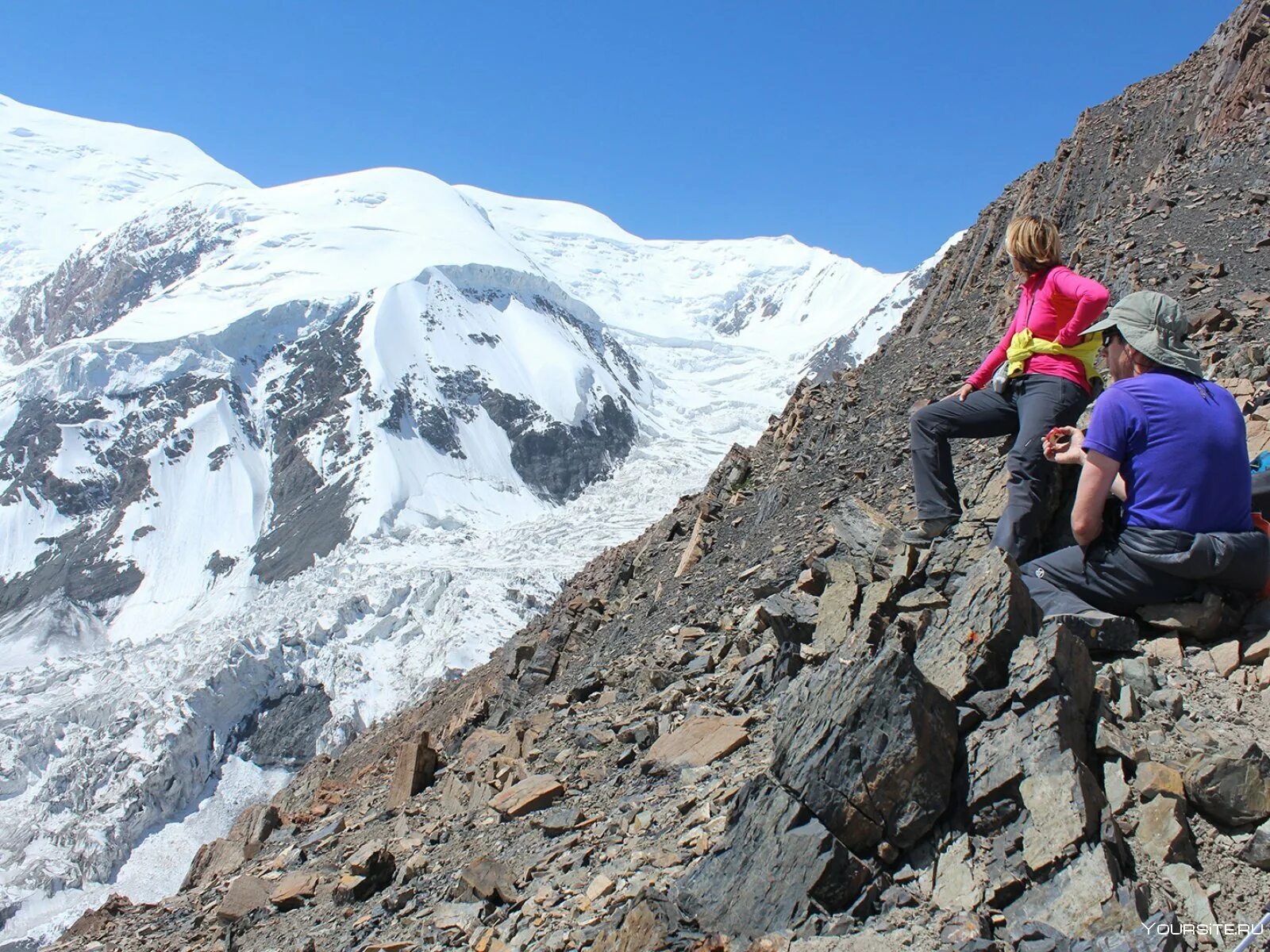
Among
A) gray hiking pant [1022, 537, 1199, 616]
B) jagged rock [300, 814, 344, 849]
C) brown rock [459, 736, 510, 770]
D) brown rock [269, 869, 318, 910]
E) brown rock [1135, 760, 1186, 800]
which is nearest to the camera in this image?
brown rock [1135, 760, 1186, 800]

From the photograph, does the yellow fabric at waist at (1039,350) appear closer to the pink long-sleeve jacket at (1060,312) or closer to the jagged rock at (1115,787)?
the pink long-sleeve jacket at (1060,312)

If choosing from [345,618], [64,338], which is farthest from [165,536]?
[64,338]

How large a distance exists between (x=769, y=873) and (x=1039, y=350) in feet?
11.3

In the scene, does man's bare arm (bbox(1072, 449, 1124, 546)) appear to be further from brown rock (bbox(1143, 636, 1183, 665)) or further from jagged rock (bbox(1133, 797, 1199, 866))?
jagged rock (bbox(1133, 797, 1199, 866))

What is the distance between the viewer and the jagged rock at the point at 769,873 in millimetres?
3213

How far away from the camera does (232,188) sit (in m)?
138

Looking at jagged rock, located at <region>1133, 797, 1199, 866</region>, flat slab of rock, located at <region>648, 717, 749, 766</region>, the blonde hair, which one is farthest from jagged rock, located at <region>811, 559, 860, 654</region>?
jagged rock, located at <region>1133, 797, 1199, 866</region>

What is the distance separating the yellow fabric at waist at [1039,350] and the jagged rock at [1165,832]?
287cm

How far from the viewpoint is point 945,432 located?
5578mm

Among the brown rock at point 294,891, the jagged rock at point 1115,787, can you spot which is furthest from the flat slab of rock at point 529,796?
the jagged rock at point 1115,787

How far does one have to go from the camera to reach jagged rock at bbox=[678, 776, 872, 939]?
321 centimetres

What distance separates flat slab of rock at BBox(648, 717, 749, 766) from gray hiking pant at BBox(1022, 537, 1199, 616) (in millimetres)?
1840

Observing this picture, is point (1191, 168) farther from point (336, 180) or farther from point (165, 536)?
point (336, 180)

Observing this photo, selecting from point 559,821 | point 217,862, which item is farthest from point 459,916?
point 217,862
